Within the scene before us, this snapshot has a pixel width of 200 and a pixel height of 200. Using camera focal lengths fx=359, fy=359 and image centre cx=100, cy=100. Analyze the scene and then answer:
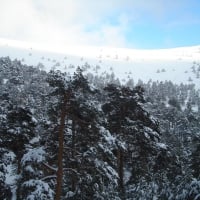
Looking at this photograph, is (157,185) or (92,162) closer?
(92,162)

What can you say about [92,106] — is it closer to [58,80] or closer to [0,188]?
[58,80]

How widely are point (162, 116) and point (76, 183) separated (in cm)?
8268

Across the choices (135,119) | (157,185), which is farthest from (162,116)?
(157,185)

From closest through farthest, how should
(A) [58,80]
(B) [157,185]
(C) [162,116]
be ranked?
(A) [58,80] < (B) [157,185] < (C) [162,116]

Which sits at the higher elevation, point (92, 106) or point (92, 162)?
point (92, 106)

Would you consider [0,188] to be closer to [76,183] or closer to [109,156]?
[76,183]

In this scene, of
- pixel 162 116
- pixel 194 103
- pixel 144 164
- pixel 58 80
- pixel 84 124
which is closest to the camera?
pixel 58 80

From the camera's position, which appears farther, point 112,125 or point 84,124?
Result: point 112,125

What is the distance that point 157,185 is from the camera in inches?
607

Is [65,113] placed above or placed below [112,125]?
above

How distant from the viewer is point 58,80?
43.6 ft

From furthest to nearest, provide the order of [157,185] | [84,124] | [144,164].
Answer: [144,164] < [157,185] < [84,124]

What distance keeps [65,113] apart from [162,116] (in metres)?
83.0

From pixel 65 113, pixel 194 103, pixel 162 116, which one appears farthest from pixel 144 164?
pixel 194 103
